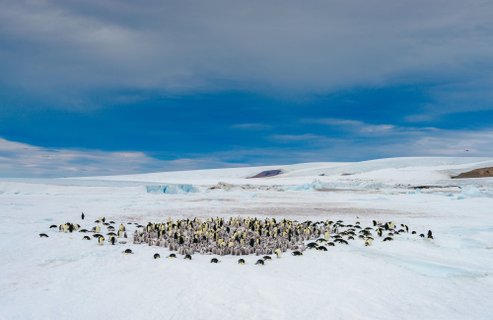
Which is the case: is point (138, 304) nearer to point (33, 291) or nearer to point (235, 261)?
point (33, 291)

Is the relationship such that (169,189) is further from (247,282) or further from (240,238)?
(247,282)

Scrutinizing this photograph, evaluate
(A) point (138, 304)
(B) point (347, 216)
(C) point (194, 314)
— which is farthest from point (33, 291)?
(B) point (347, 216)

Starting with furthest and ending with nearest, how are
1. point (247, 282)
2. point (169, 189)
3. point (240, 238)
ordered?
point (169, 189) → point (240, 238) → point (247, 282)

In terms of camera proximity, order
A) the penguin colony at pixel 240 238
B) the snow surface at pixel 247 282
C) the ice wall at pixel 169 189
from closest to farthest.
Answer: the snow surface at pixel 247 282
the penguin colony at pixel 240 238
the ice wall at pixel 169 189

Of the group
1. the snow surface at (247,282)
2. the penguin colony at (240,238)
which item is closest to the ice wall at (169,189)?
the penguin colony at (240,238)

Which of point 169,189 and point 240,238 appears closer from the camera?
point 240,238

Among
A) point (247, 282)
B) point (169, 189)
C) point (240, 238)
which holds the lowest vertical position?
point (247, 282)

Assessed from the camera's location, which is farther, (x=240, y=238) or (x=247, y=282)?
(x=240, y=238)

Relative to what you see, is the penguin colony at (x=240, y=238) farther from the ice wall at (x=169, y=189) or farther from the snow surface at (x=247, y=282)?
the ice wall at (x=169, y=189)

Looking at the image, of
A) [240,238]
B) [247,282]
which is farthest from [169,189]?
[247,282]

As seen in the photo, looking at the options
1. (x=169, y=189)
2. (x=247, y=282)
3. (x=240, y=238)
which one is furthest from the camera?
(x=169, y=189)

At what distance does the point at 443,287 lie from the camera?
6.76 metres

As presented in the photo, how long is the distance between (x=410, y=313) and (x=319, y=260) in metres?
3.33

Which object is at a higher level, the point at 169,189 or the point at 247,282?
the point at 169,189
